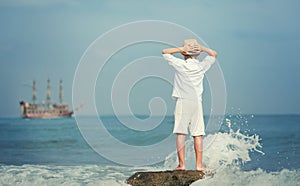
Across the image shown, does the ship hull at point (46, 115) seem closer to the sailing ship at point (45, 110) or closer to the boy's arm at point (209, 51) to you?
the sailing ship at point (45, 110)

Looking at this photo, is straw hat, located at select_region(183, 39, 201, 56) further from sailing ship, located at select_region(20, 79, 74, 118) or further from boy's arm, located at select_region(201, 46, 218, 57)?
sailing ship, located at select_region(20, 79, 74, 118)

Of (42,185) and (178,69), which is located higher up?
(178,69)

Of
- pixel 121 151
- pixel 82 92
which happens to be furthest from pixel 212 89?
pixel 121 151

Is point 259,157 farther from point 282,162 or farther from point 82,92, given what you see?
point 82,92

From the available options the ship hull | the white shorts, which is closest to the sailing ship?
the ship hull

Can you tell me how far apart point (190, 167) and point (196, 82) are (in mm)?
2741

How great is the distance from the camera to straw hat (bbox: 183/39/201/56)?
23.8ft

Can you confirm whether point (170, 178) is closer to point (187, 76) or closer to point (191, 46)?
point (187, 76)

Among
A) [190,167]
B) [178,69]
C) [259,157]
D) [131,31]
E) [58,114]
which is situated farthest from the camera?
[58,114]

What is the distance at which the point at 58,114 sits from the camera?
255 feet

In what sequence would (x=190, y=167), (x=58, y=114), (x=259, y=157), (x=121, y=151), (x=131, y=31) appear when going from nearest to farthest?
(x=131, y=31) < (x=190, y=167) < (x=259, y=157) < (x=121, y=151) < (x=58, y=114)

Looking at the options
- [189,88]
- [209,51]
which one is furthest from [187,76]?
[209,51]

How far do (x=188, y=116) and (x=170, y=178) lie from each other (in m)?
1.00

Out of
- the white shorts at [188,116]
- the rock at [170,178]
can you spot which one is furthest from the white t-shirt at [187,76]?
the rock at [170,178]
